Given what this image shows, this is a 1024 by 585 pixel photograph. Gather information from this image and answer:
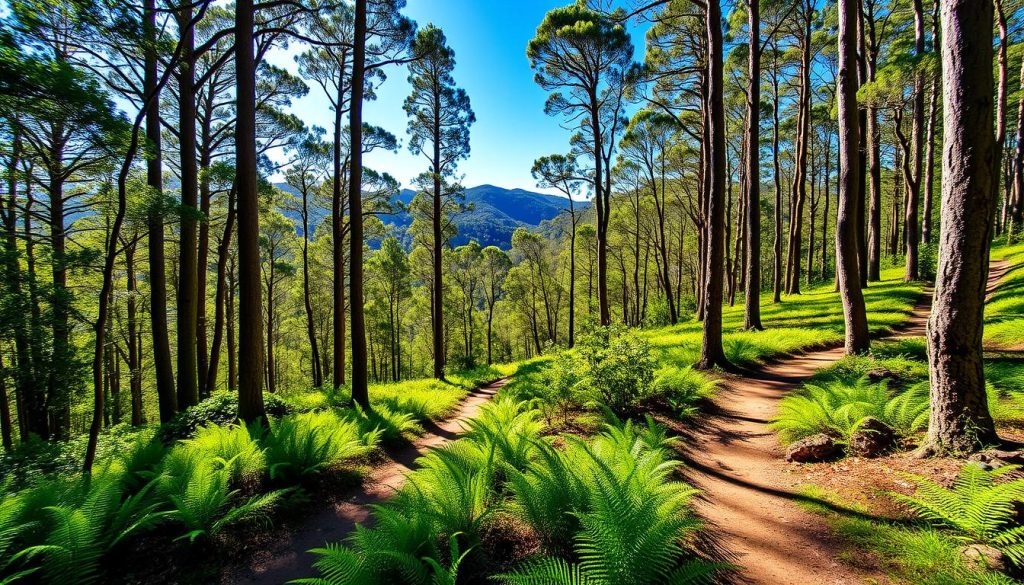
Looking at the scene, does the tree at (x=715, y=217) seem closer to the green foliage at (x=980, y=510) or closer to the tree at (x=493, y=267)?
the green foliage at (x=980, y=510)

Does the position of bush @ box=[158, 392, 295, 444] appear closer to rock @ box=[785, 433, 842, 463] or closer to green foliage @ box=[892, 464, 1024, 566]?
rock @ box=[785, 433, 842, 463]

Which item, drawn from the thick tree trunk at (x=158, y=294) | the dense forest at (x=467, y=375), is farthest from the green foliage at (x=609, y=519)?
the thick tree trunk at (x=158, y=294)

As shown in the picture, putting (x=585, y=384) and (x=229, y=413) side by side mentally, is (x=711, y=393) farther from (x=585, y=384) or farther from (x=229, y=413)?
(x=229, y=413)

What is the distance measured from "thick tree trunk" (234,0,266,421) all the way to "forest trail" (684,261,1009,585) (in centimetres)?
733

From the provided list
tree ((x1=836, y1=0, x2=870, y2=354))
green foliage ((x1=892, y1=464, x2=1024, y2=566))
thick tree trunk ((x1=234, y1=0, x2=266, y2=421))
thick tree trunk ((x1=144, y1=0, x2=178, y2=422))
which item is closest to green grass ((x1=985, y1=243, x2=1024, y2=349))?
tree ((x1=836, y1=0, x2=870, y2=354))

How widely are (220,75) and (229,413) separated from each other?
33.6 feet

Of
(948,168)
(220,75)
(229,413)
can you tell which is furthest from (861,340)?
(220,75)

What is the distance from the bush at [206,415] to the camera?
23.9 ft

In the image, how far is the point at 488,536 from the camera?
10.5 feet

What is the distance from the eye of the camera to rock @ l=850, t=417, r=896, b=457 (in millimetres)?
3939

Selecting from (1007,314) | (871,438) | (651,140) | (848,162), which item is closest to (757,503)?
(871,438)

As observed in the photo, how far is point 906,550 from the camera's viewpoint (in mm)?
2473

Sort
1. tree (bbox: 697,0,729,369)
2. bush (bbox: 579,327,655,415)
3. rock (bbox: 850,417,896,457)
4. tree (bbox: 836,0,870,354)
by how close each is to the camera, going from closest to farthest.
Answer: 1. rock (bbox: 850,417,896,457)
2. bush (bbox: 579,327,655,415)
3. tree (bbox: 836,0,870,354)
4. tree (bbox: 697,0,729,369)

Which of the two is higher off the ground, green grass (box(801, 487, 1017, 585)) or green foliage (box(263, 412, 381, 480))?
green grass (box(801, 487, 1017, 585))
